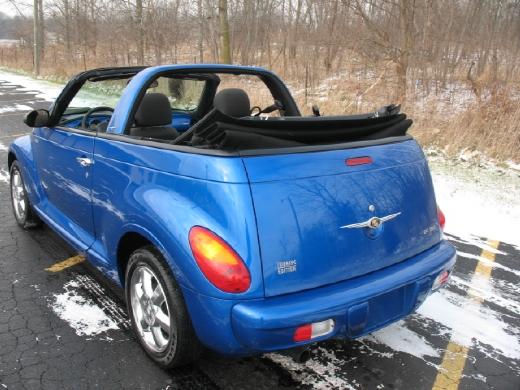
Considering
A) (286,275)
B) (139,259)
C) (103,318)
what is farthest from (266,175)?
(103,318)

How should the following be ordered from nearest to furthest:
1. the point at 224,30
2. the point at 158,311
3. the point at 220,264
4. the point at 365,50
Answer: the point at 220,264, the point at 158,311, the point at 365,50, the point at 224,30

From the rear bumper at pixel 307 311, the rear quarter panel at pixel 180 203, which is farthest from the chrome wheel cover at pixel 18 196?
the rear bumper at pixel 307 311

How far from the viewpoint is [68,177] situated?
3354 mm

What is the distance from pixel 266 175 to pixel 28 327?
195 centimetres

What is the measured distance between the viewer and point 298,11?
20797 millimetres

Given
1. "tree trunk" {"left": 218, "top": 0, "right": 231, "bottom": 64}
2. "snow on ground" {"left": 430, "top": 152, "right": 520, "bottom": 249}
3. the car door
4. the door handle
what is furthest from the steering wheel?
"tree trunk" {"left": 218, "top": 0, "right": 231, "bottom": 64}

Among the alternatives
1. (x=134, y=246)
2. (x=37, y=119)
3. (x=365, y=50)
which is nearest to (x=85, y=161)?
(x=134, y=246)

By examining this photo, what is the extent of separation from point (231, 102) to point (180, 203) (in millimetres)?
1564

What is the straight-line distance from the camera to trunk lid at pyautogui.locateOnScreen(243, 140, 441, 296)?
79.2 inches

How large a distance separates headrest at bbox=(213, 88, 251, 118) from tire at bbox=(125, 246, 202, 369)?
4.81 ft

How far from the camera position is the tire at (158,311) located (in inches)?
88.5

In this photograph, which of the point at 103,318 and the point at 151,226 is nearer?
the point at 151,226

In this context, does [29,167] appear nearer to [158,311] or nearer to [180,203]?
[158,311]

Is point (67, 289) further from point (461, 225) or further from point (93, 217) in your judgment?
point (461, 225)
